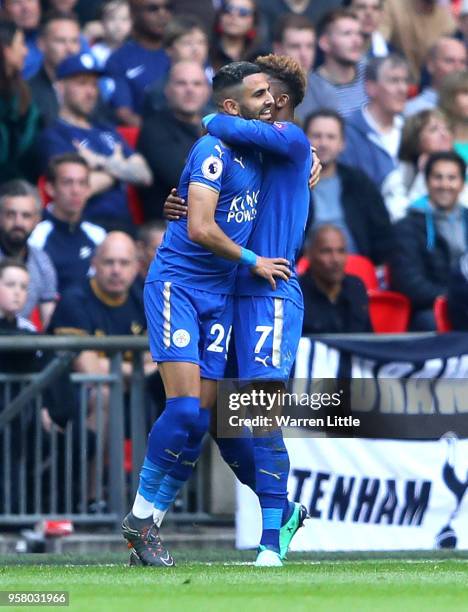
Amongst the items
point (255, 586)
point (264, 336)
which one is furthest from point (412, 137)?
point (255, 586)

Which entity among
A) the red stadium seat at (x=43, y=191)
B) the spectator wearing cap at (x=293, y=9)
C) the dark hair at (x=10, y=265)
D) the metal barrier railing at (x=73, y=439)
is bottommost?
the metal barrier railing at (x=73, y=439)

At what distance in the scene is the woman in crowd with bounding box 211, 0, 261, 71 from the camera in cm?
1508

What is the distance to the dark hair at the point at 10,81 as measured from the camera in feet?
42.3

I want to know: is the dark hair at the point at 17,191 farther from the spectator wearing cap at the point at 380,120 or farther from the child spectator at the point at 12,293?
the spectator wearing cap at the point at 380,120

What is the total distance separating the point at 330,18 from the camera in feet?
50.5

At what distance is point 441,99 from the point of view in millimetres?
15281

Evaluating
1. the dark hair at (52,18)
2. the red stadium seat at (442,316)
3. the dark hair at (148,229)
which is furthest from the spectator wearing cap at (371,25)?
the red stadium seat at (442,316)

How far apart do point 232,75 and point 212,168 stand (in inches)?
18.9

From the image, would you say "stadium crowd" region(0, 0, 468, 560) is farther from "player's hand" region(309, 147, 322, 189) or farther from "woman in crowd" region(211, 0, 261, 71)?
"player's hand" region(309, 147, 322, 189)

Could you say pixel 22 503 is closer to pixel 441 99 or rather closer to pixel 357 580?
pixel 357 580

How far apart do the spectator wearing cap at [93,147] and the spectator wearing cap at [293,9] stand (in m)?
3.00

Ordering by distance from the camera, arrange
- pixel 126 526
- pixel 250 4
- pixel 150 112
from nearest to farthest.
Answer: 1. pixel 126 526
2. pixel 150 112
3. pixel 250 4

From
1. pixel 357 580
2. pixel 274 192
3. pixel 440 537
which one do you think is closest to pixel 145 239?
pixel 440 537

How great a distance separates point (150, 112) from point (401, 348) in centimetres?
358
